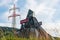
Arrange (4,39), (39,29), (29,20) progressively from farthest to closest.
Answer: (29,20) < (39,29) < (4,39)

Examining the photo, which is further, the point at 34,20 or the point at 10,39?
the point at 34,20

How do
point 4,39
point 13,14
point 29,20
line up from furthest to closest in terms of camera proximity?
point 13,14 < point 29,20 < point 4,39

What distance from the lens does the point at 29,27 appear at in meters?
23.7

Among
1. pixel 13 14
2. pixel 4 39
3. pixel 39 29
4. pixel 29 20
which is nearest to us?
pixel 4 39

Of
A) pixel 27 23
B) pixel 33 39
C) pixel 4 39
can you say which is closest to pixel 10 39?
pixel 4 39

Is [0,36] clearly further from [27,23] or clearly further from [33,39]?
[27,23]

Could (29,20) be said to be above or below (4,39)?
above

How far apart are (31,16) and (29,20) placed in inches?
29.0

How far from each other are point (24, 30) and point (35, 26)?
4.56 ft

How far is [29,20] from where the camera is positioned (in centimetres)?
2397

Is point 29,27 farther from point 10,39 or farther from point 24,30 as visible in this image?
point 10,39

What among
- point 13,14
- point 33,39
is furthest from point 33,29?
point 33,39

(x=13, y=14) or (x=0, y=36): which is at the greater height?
(x=13, y=14)

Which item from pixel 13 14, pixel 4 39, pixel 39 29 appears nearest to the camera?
pixel 4 39
